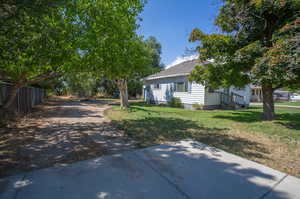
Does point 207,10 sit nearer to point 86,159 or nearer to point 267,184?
A: point 267,184

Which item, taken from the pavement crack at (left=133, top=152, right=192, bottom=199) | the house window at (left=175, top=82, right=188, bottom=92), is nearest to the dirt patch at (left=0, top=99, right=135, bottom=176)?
the pavement crack at (left=133, top=152, right=192, bottom=199)

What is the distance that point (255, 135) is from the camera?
497cm

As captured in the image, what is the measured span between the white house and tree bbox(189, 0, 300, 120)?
11.6 ft

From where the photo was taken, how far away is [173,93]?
14.2m

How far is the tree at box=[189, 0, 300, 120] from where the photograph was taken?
16.0ft

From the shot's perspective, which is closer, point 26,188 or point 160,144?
point 26,188


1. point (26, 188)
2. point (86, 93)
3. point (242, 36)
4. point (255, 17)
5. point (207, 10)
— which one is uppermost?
point (207, 10)

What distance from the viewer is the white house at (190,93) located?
1178 centimetres

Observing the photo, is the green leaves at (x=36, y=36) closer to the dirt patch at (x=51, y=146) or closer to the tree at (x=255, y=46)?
the dirt patch at (x=51, y=146)

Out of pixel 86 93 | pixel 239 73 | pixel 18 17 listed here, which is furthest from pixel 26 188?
pixel 86 93

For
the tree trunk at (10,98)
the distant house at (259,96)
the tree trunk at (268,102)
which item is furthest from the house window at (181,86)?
the distant house at (259,96)

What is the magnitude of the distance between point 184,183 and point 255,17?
725 centimetres

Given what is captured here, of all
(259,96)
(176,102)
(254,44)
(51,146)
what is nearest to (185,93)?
(176,102)

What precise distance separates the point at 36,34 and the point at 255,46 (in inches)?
291
